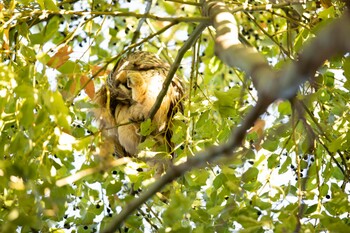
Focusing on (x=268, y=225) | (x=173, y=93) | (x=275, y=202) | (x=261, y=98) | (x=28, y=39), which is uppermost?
(x=173, y=93)

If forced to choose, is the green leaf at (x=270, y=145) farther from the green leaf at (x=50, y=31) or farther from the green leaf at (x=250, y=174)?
the green leaf at (x=50, y=31)

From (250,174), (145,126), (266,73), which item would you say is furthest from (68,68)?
(266,73)

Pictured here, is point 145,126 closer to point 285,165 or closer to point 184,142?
point 184,142

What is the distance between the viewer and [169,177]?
0.83 meters

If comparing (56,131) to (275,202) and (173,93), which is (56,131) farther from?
(173,93)

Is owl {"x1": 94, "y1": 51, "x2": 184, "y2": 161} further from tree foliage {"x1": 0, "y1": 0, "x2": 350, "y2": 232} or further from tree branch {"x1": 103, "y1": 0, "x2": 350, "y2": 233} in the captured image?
tree branch {"x1": 103, "y1": 0, "x2": 350, "y2": 233}

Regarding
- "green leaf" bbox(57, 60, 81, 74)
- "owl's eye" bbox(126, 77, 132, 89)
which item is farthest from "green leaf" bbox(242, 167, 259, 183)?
"owl's eye" bbox(126, 77, 132, 89)

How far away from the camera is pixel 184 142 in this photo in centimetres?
175

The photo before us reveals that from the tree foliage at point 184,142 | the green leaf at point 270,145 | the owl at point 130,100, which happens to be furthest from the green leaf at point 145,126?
the owl at point 130,100

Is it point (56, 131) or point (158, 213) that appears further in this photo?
point (158, 213)

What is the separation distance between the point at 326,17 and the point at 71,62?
60cm

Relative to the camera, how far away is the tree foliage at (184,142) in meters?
1.14

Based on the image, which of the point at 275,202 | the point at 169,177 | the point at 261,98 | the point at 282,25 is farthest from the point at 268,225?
the point at 282,25

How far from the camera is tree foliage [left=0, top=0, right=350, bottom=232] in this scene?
3.75ft
